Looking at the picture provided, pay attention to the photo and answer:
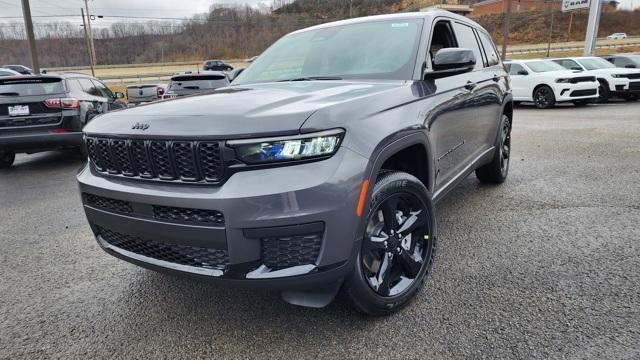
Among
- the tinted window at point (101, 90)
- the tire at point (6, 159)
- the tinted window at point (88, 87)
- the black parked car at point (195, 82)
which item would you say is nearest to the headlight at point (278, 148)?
the tinted window at point (88, 87)

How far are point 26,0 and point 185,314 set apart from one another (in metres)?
20.3

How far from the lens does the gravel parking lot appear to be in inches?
85.9

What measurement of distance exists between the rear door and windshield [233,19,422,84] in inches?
182

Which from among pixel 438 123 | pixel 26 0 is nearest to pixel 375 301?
pixel 438 123

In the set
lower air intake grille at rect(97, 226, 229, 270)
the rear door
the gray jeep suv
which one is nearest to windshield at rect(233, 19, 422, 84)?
the gray jeep suv

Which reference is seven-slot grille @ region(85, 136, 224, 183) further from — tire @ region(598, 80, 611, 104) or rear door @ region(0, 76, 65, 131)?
tire @ region(598, 80, 611, 104)

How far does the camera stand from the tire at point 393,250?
2180mm

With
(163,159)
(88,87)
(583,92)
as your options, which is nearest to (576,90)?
(583,92)

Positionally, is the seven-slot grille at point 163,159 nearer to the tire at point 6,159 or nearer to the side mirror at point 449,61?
the side mirror at point 449,61

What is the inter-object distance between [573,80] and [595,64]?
2.78 meters

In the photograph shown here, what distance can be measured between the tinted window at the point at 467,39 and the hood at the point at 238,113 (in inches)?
61.0

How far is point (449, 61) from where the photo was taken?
271 centimetres

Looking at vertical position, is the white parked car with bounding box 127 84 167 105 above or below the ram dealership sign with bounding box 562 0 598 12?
below

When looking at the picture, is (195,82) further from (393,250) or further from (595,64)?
(595,64)
